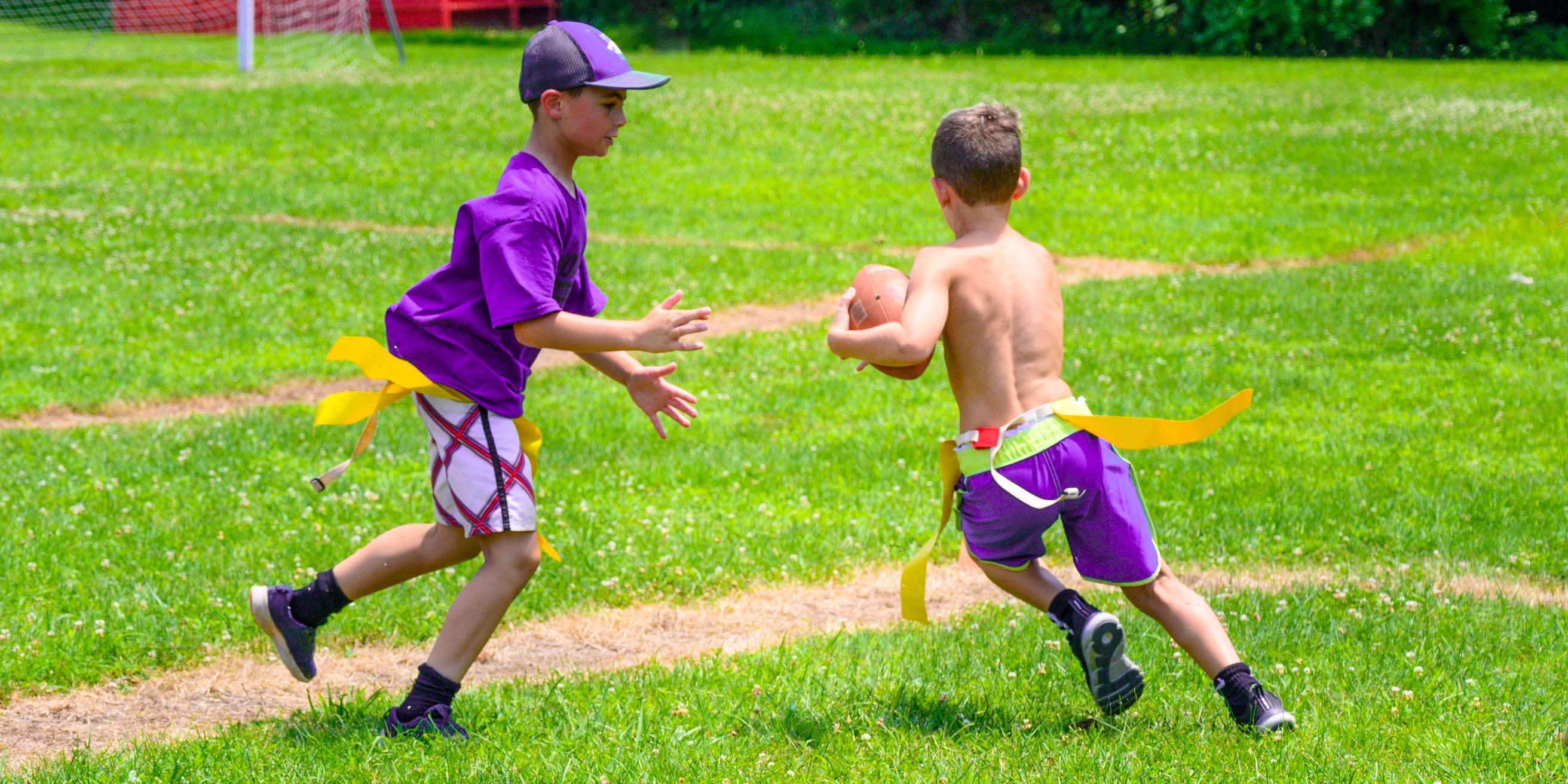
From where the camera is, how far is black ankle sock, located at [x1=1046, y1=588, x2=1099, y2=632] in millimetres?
3982

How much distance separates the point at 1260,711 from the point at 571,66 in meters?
2.61

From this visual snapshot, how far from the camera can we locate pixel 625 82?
4.09 m

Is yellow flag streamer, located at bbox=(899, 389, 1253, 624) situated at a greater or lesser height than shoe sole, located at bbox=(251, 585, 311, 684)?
greater

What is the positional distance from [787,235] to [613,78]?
10.4m

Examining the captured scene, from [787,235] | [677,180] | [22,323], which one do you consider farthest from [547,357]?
[677,180]

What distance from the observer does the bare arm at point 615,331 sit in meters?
3.85

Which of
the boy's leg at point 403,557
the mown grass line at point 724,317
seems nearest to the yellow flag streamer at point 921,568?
the boy's leg at point 403,557

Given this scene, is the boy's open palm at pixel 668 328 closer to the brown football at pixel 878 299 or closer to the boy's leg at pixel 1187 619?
the brown football at pixel 878 299

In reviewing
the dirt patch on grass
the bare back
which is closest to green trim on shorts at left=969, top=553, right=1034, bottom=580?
the bare back

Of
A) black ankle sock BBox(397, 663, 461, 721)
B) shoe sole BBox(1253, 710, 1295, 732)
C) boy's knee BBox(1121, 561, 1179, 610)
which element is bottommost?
black ankle sock BBox(397, 663, 461, 721)

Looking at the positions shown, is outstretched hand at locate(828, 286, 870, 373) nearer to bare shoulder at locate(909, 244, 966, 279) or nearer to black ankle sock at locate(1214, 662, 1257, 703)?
bare shoulder at locate(909, 244, 966, 279)

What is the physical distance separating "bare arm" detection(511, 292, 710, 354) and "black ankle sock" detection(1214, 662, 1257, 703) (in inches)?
67.3

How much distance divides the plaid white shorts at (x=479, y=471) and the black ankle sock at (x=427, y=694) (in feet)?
1.39

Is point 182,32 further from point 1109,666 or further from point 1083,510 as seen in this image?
point 1109,666
